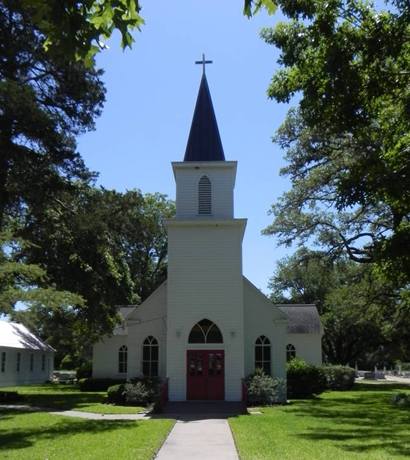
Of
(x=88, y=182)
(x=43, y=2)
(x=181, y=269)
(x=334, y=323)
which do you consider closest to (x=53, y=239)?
(x=88, y=182)

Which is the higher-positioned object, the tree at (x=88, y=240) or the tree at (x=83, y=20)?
the tree at (x=88, y=240)

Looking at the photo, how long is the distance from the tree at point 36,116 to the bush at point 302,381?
49.0ft

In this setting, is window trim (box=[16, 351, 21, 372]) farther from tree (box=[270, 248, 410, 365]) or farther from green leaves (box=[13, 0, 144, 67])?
green leaves (box=[13, 0, 144, 67])

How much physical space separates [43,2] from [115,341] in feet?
129

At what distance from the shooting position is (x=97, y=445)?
1523cm

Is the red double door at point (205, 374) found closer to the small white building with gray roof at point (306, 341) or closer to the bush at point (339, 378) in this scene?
the bush at point (339, 378)

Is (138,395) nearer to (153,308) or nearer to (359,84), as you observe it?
(153,308)

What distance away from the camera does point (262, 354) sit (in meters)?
30.7

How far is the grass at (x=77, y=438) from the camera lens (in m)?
13.8

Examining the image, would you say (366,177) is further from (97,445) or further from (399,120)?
(97,445)

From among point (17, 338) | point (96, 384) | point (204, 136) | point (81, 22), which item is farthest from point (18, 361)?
point (81, 22)

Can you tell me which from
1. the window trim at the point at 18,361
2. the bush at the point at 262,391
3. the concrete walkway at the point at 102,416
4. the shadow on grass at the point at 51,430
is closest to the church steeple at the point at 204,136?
the bush at the point at 262,391

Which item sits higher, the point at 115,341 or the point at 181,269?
the point at 181,269

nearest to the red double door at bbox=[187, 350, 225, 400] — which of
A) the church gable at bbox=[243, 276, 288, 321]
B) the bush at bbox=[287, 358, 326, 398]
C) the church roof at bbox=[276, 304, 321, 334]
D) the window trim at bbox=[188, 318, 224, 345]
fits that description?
the window trim at bbox=[188, 318, 224, 345]
